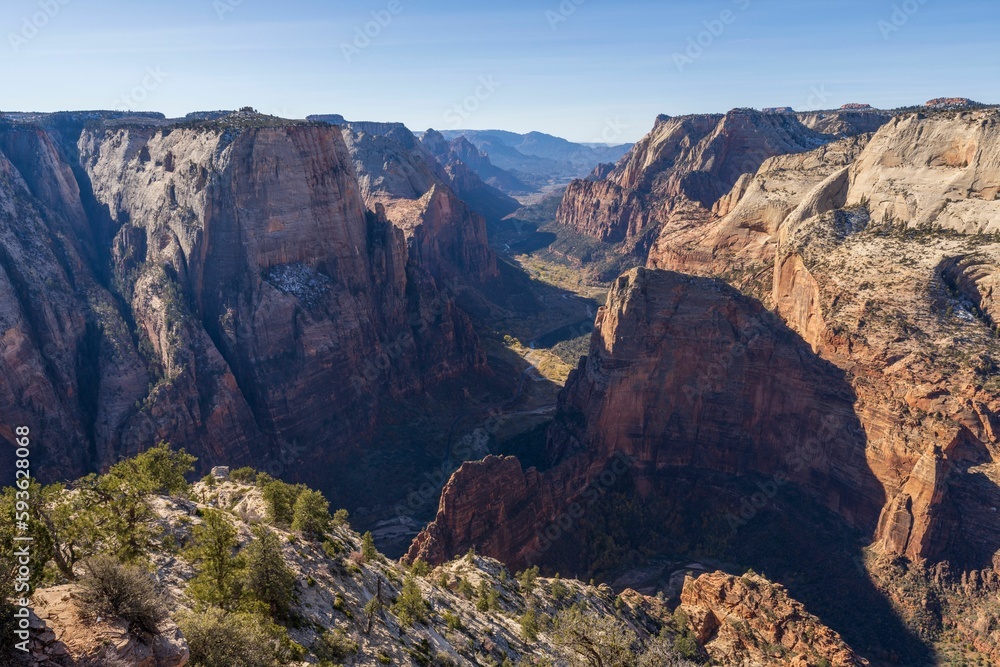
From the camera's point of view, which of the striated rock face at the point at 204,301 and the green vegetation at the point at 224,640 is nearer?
the green vegetation at the point at 224,640

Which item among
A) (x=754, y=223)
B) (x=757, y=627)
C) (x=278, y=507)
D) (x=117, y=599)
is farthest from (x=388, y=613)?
(x=754, y=223)

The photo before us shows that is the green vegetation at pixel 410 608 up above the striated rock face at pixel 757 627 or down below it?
above

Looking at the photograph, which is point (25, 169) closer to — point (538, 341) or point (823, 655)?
point (538, 341)

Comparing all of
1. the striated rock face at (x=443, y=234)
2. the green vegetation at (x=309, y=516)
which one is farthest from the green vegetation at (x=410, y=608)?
the striated rock face at (x=443, y=234)

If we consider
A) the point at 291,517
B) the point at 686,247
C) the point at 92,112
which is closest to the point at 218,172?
the point at 291,517

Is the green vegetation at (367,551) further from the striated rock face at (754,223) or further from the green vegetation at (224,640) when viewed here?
the striated rock face at (754,223)

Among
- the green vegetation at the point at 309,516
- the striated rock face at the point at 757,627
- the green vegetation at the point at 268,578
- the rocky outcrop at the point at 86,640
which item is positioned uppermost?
the rocky outcrop at the point at 86,640

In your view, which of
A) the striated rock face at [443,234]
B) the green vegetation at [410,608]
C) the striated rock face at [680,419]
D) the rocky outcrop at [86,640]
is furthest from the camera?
the striated rock face at [443,234]
